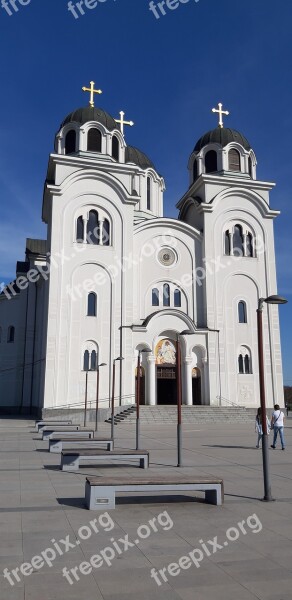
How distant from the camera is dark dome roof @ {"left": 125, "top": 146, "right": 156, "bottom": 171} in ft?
140

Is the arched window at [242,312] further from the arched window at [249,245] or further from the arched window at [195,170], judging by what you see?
the arched window at [195,170]

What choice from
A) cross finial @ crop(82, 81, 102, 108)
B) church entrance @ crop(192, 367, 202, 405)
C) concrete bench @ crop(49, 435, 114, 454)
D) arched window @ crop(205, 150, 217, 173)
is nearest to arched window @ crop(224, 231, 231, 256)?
arched window @ crop(205, 150, 217, 173)

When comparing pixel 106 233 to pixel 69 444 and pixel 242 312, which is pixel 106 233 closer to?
pixel 242 312

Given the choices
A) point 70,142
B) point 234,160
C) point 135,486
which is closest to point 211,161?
point 234,160

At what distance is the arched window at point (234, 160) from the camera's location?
123 ft

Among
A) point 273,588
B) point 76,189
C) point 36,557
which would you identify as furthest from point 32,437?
point 76,189

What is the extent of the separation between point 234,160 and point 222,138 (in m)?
1.86

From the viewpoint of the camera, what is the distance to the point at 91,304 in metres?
31.8

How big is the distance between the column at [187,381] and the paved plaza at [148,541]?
20800 mm

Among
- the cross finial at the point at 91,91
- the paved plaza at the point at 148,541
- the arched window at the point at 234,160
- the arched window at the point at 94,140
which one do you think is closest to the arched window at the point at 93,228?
the arched window at the point at 94,140

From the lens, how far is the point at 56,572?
5316 mm

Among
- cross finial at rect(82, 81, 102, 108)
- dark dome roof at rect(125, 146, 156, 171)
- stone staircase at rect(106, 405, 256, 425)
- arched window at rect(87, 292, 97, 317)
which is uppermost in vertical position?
cross finial at rect(82, 81, 102, 108)

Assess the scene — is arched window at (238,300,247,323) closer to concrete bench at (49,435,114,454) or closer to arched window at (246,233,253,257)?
arched window at (246,233,253,257)

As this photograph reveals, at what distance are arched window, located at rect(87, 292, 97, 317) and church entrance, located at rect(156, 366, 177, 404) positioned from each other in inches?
225
